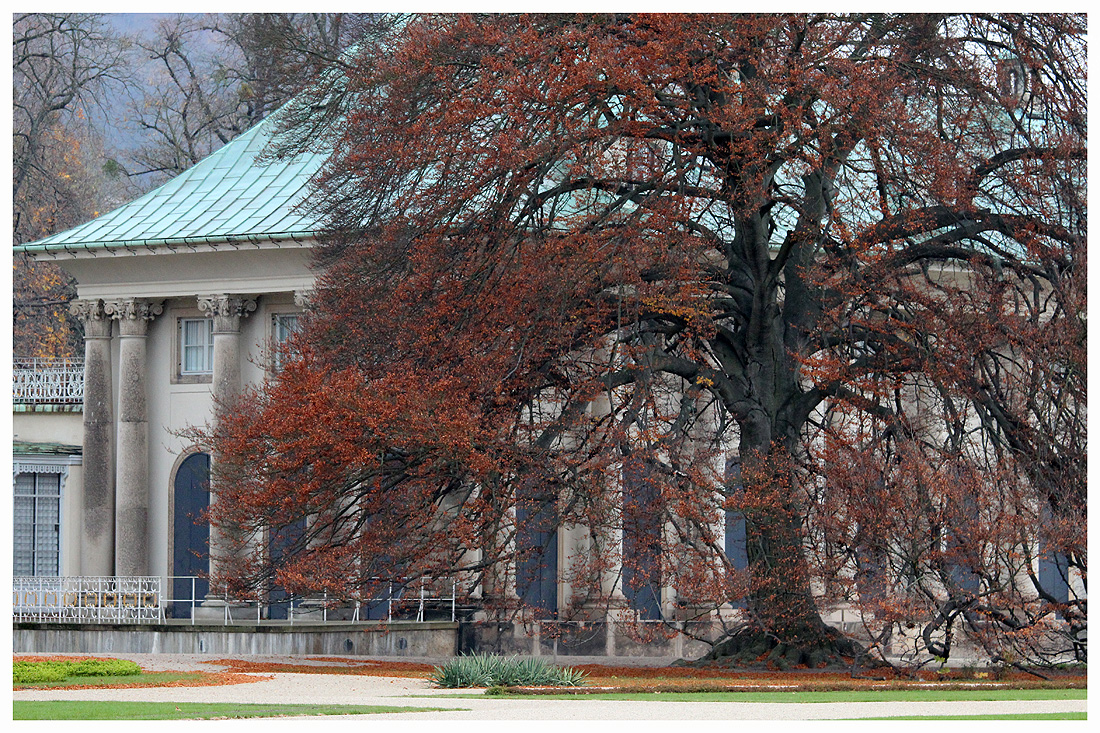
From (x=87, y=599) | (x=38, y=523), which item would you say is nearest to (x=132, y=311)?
(x=38, y=523)

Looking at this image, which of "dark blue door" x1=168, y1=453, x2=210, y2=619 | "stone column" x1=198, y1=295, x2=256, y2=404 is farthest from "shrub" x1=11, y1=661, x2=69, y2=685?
"stone column" x1=198, y1=295, x2=256, y2=404

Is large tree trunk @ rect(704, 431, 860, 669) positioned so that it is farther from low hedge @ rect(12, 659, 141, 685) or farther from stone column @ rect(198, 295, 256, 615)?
stone column @ rect(198, 295, 256, 615)

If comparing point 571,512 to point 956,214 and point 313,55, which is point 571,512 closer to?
point 956,214

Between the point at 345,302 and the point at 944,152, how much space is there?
8818 millimetres

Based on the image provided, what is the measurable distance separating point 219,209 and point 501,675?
19.9m

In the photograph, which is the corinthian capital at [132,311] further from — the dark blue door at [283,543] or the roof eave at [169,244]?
the dark blue door at [283,543]

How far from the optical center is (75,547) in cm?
3906

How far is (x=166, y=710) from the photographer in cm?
1717

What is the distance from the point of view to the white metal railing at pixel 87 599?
34.8m

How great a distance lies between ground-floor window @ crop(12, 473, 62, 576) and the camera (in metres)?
38.6

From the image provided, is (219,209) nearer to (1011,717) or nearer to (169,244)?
(169,244)

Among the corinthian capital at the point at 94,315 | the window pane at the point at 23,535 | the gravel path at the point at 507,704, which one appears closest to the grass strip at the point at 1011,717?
the gravel path at the point at 507,704

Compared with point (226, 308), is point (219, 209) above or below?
above
